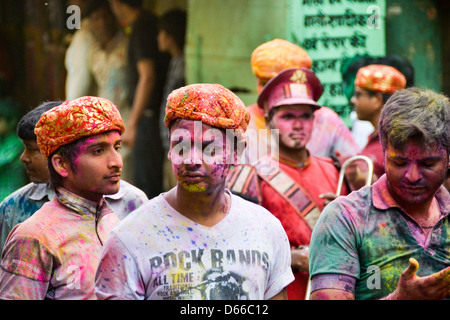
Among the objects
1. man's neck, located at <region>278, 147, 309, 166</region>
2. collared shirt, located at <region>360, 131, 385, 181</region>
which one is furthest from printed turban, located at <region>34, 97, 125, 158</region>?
collared shirt, located at <region>360, 131, 385, 181</region>

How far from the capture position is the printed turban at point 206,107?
3.47 metres

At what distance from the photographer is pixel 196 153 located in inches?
137

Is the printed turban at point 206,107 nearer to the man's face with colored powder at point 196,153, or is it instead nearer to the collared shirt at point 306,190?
the man's face with colored powder at point 196,153

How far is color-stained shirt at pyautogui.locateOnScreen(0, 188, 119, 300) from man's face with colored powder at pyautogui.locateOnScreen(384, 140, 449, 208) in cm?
134

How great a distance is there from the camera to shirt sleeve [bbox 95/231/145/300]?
331 cm

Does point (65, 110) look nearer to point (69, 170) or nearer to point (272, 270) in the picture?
point (69, 170)

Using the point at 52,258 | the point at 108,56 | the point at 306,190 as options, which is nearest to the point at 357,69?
the point at 108,56

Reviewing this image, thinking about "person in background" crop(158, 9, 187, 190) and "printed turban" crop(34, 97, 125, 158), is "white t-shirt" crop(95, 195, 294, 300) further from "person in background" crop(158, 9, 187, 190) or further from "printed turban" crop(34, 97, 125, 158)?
"person in background" crop(158, 9, 187, 190)

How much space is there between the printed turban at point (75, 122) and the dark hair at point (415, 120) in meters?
1.24

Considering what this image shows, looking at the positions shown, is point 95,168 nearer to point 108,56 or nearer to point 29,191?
point 29,191

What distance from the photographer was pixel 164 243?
134 inches

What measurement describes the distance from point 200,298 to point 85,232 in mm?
760

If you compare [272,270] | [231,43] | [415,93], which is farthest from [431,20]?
[272,270]

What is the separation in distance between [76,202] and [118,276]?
0.73m
